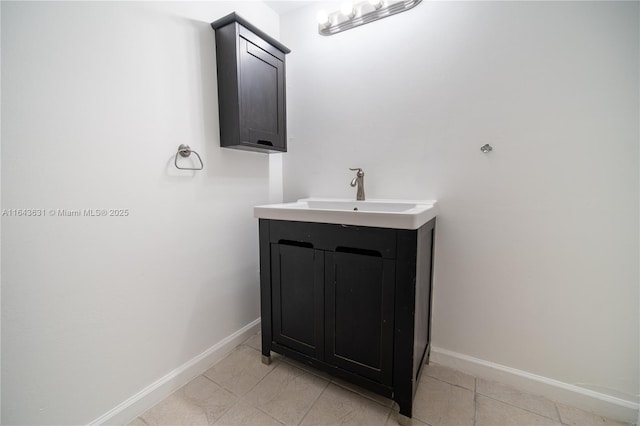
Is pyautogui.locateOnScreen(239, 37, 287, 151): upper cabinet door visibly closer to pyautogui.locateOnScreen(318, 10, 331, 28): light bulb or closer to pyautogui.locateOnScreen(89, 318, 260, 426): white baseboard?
pyautogui.locateOnScreen(318, 10, 331, 28): light bulb

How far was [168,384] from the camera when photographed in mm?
1249

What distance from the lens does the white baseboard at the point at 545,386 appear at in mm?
1096

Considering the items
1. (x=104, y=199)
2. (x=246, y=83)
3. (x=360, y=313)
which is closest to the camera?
(x=104, y=199)

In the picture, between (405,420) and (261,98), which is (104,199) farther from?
(405,420)

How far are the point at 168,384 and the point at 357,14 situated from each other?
2.15 meters

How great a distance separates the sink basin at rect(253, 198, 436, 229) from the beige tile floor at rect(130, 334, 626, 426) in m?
0.84

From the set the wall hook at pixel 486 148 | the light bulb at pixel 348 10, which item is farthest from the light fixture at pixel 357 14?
the wall hook at pixel 486 148

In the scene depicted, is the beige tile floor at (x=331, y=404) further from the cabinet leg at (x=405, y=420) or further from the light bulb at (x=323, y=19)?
the light bulb at (x=323, y=19)

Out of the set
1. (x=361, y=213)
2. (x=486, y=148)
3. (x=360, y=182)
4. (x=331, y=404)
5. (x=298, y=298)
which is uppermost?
(x=486, y=148)

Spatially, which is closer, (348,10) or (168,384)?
(168,384)

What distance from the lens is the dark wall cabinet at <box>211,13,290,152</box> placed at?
1.33 metres

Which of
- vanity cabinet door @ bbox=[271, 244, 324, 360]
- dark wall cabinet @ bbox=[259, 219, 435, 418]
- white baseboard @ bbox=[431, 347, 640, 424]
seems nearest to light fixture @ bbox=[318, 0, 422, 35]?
dark wall cabinet @ bbox=[259, 219, 435, 418]

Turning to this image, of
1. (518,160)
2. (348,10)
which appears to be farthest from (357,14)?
(518,160)

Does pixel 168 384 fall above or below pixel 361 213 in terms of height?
below
